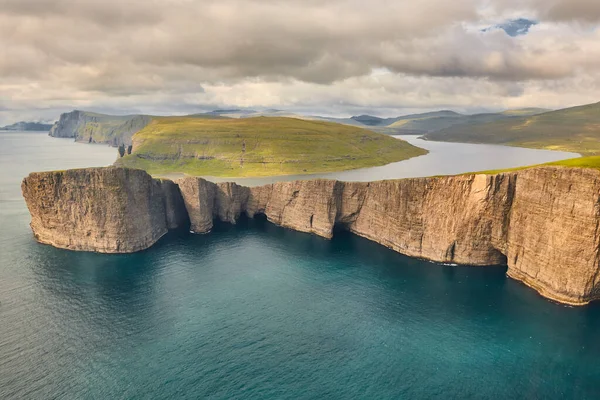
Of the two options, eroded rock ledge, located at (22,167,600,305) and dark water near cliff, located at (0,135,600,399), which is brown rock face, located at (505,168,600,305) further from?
dark water near cliff, located at (0,135,600,399)

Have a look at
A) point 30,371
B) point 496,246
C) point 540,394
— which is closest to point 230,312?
point 30,371

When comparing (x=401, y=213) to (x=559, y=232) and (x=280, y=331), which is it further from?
(x=280, y=331)

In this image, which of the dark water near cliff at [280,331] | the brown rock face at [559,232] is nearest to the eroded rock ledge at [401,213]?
the brown rock face at [559,232]

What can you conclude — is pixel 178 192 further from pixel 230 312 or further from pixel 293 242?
pixel 230 312

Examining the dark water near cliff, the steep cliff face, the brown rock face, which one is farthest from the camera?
the steep cliff face

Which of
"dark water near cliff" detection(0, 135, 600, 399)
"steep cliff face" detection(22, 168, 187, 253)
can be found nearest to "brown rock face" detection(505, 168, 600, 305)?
"dark water near cliff" detection(0, 135, 600, 399)

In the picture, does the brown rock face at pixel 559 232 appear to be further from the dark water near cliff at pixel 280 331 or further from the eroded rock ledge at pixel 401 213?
the dark water near cliff at pixel 280 331
